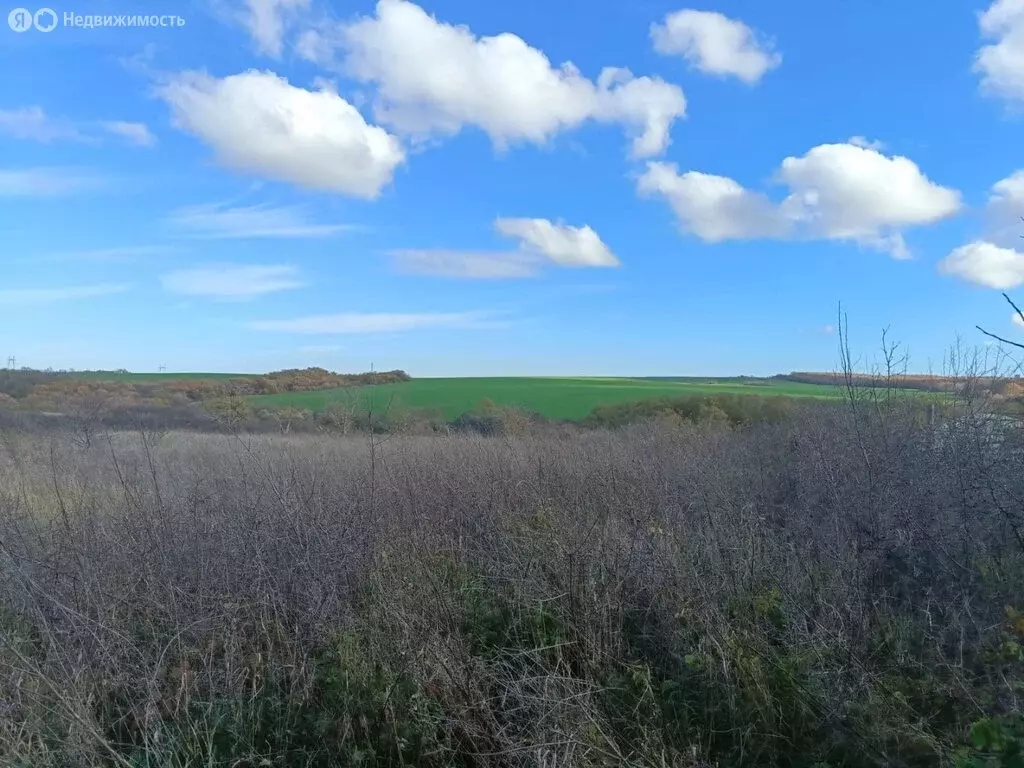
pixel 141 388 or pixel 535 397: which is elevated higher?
pixel 141 388

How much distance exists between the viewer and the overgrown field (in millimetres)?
2939

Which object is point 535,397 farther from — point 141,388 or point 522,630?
point 522,630

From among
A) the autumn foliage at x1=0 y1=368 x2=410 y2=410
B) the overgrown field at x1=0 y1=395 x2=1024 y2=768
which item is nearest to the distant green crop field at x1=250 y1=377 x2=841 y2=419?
the autumn foliage at x1=0 y1=368 x2=410 y2=410

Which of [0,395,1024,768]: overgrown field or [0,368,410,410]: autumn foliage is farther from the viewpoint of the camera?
[0,368,410,410]: autumn foliage

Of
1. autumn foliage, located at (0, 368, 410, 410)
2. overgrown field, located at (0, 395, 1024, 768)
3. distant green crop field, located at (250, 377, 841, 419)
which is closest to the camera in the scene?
overgrown field, located at (0, 395, 1024, 768)

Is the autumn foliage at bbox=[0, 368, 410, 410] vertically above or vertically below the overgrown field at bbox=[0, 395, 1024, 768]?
above

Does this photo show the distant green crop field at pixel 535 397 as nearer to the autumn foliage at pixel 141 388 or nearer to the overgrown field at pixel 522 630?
the autumn foliage at pixel 141 388

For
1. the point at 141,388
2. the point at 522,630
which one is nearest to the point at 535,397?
the point at 141,388

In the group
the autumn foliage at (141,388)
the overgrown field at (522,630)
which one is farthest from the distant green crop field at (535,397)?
the overgrown field at (522,630)

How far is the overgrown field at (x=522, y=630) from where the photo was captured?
2.94 meters

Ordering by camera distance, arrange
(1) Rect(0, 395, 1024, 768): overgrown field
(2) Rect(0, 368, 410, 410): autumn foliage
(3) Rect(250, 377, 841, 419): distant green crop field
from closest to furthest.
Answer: (1) Rect(0, 395, 1024, 768): overgrown field
(2) Rect(0, 368, 410, 410): autumn foliage
(3) Rect(250, 377, 841, 419): distant green crop field

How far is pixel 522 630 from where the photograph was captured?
155 inches

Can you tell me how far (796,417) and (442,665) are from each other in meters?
9.49

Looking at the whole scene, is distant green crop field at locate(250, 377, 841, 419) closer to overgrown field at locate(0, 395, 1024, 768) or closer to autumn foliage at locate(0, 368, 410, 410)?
autumn foliage at locate(0, 368, 410, 410)
